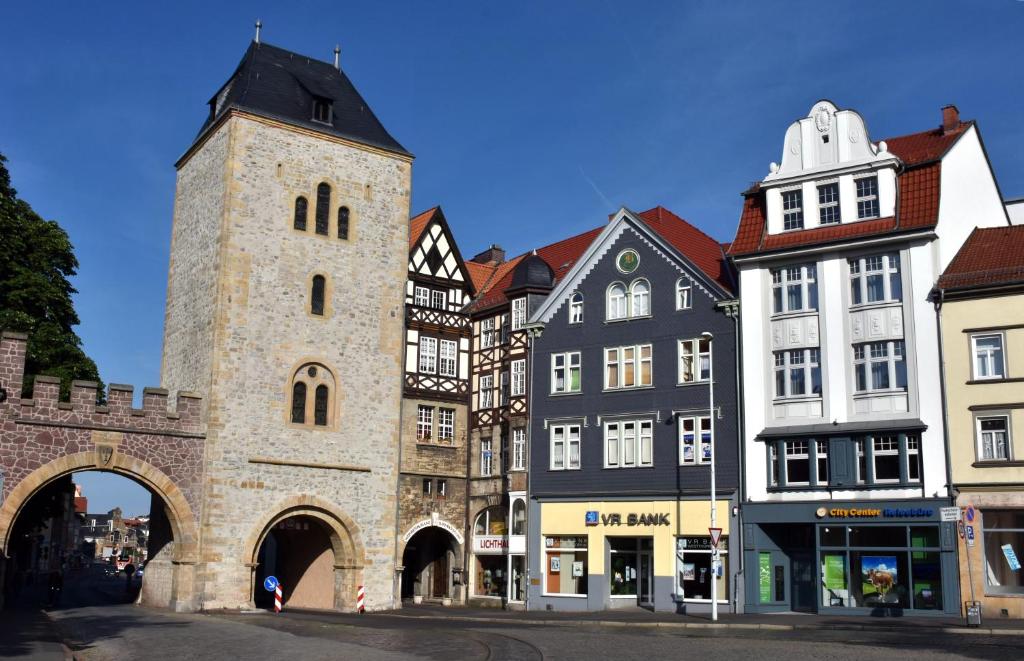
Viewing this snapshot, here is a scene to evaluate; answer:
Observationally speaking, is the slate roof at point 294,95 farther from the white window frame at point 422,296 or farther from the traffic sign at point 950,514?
the traffic sign at point 950,514

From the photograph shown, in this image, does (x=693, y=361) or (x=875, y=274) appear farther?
(x=693, y=361)

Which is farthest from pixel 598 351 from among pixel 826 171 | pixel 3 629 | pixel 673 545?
pixel 3 629

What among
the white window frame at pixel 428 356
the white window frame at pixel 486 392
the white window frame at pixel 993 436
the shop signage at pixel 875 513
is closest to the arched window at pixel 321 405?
the white window frame at pixel 428 356

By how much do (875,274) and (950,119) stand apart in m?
6.58

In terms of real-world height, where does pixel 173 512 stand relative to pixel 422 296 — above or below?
below

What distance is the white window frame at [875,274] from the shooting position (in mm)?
31781

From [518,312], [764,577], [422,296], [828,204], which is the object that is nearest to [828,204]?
[828,204]

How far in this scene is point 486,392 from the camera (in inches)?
1670

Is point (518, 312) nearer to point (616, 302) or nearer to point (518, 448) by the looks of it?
point (616, 302)

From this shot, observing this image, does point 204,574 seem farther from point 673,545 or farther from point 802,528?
point 802,528

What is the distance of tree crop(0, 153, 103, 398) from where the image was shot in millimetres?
38188

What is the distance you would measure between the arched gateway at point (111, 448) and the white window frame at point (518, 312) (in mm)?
11868

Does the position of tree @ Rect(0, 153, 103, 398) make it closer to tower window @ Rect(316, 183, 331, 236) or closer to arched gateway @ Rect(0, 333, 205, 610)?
arched gateway @ Rect(0, 333, 205, 610)

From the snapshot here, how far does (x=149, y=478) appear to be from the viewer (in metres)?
34.5
